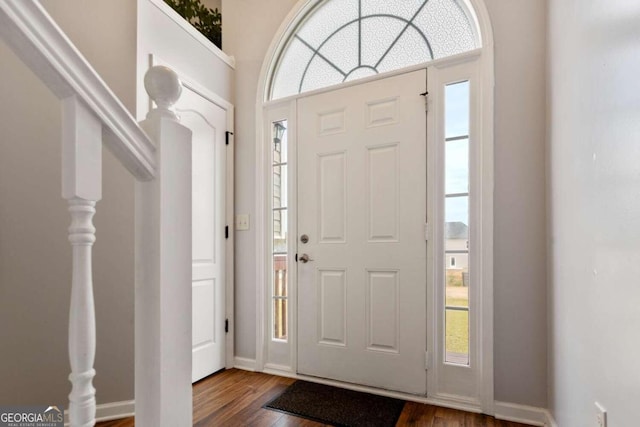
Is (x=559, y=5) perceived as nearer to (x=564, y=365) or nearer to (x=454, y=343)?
(x=564, y=365)

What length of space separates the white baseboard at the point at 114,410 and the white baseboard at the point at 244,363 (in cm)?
80

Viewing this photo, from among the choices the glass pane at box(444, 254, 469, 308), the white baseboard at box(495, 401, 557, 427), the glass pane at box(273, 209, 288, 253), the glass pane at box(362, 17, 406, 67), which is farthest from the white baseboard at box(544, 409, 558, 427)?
the glass pane at box(362, 17, 406, 67)

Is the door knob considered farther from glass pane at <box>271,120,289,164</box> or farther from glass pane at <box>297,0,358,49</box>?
glass pane at <box>297,0,358,49</box>

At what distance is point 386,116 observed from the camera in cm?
215

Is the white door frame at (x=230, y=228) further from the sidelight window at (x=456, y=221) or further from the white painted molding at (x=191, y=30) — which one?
the sidelight window at (x=456, y=221)

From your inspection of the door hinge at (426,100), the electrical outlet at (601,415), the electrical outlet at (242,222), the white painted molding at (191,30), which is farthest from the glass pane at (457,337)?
the white painted molding at (191,30)

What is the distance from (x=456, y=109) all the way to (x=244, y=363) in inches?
89.8

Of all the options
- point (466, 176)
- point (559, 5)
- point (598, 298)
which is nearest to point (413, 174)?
point (466, 176)

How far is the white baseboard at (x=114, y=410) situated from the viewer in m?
1.78

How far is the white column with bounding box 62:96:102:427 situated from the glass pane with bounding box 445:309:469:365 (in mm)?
1812

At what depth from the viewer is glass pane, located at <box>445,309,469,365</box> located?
1.92 meters

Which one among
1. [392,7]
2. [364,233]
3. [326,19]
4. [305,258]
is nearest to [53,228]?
[305,258]

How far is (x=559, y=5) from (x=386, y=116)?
0.97 metres

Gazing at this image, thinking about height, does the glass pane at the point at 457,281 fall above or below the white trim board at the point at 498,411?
above
